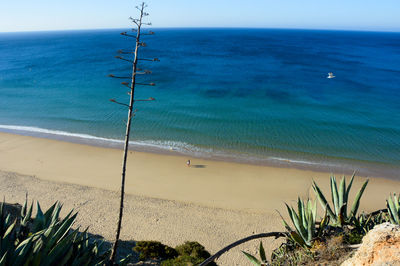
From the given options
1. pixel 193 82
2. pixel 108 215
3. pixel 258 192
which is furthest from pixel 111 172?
pixel 193 82

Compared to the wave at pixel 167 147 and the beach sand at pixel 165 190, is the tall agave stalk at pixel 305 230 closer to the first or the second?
the beach sand at pixel 165 190

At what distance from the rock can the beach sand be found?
5.80 m

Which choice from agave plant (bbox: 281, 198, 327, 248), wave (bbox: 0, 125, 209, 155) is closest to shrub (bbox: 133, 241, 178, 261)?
agave plant (bbox: 281, 198, 327, 248)

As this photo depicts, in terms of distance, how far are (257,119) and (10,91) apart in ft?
105


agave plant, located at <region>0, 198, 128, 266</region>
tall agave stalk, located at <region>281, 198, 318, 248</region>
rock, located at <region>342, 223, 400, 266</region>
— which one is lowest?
agave plant, located at <region>0, 198, 128, 266</region>

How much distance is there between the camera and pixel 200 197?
1405cm

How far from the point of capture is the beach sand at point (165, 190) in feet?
36.9

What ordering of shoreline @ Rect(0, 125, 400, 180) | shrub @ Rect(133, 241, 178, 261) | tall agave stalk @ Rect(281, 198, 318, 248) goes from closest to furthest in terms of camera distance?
tall agave stalk @ Rect(281, 198, 318, 248) < shrub @ Rect(133, 241, 178, 261) < shoreline @ Rect(0, 125, 400, 180)

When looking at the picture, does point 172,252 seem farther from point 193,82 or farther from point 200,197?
point 193,82

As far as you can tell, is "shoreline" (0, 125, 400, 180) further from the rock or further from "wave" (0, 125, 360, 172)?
the rock

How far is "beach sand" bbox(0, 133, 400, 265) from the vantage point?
11.2m

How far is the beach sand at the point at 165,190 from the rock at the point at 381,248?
19.0 ft

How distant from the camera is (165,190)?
14.6m

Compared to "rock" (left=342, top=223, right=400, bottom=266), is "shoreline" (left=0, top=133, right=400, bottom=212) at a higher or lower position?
lower
